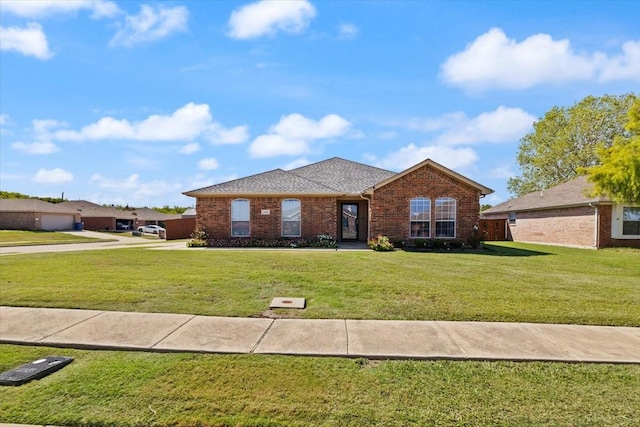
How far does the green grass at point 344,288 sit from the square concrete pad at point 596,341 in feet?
1.22

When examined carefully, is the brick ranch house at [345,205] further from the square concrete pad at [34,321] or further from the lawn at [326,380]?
the square concrete pad at [34,321]

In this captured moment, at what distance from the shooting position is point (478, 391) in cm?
359

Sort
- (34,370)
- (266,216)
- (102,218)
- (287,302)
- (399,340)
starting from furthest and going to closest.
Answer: (102,218) → (266,216) → (287,302) → (399,340) → (34,370)

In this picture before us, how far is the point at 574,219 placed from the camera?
66.9 feet

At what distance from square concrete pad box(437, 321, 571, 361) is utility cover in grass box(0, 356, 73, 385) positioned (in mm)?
4881

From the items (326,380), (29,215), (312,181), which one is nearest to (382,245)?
(312,181)

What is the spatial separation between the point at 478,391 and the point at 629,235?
20837 millimetres

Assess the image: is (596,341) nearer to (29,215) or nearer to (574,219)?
(574,219)

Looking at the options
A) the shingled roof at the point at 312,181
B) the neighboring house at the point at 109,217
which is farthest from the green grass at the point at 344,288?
the neighboring house at the point at 109,217

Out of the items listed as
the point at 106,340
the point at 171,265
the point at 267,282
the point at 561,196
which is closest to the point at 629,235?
the point at 561,196

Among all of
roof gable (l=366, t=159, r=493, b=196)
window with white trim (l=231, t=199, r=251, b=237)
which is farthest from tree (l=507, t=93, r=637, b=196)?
window with white trim (l=231, t=199, r=251, b=237)

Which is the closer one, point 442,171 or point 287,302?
point 287,302

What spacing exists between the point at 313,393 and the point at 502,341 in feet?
9.83

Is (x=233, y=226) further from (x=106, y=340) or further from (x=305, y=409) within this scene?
(x=305, y=409)
